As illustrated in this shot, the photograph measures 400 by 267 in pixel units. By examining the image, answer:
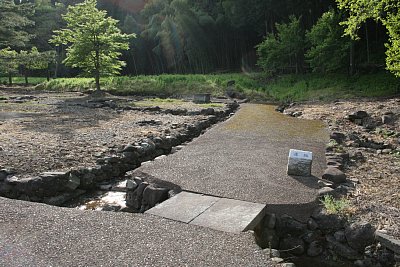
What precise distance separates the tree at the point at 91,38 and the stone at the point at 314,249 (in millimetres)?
20182

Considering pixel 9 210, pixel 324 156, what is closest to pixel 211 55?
pixel 324 156

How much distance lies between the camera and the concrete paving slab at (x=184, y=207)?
431 cm

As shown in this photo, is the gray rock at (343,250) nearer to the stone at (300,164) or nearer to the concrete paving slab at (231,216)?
the concrete paving slab at (231,216)

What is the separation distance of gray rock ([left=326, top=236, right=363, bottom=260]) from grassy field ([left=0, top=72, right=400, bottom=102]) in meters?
16.2

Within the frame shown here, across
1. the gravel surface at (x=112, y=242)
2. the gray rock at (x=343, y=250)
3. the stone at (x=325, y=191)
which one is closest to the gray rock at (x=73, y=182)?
the gravel surface at (x=112, y=242)

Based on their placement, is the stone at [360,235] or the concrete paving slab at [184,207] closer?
the stone at [360,235]


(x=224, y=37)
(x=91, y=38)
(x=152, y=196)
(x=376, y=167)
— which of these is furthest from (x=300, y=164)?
(x=224, y=37)

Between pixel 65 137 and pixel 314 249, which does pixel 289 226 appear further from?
pixel 65 137

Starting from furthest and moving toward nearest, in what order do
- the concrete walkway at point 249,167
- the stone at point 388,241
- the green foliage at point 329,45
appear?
1. the green foliage at point 329,45
2. the concrete walkway at point 249,167
3. the stone at point 388,241

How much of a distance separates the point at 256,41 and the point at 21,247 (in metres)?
36.0

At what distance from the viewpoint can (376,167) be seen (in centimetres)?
679

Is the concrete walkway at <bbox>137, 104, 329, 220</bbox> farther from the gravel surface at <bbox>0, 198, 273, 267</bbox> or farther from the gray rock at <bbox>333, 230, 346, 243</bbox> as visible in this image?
the gravel surface at <bbox>0, 198, 273, 267</bbox>

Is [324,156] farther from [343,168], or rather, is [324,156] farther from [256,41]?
[256,41]

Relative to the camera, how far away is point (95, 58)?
22.7m
